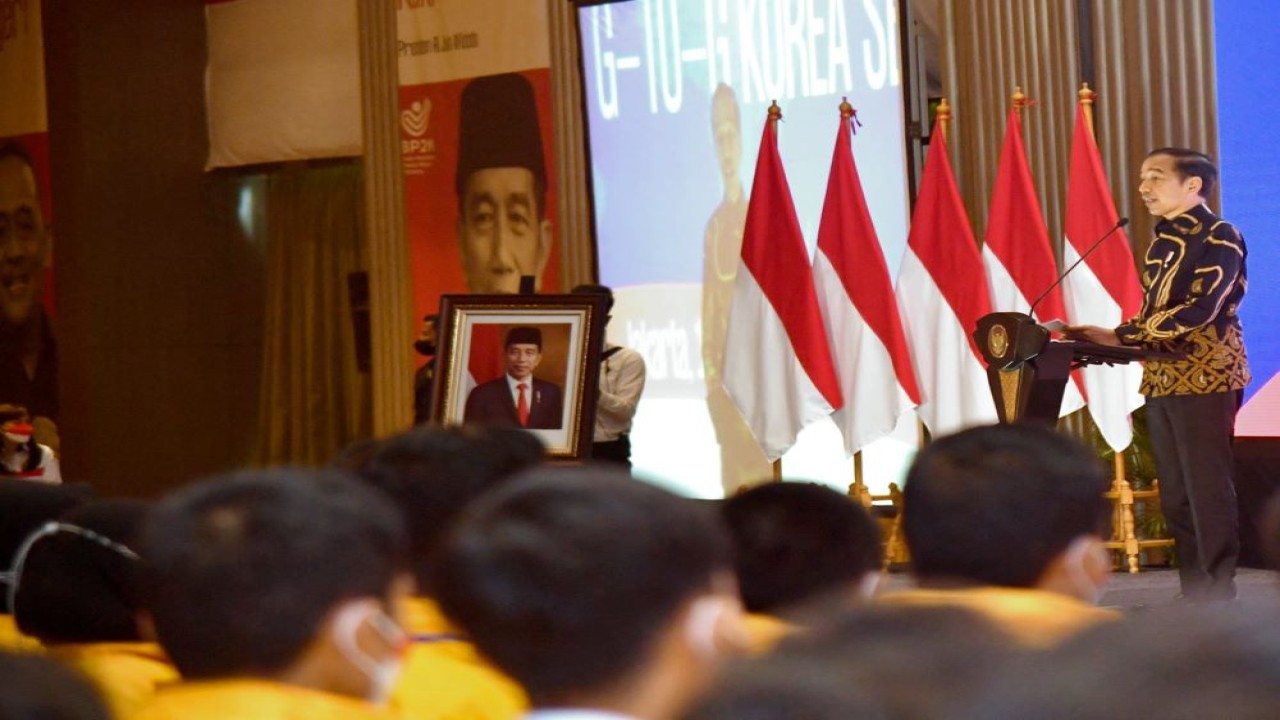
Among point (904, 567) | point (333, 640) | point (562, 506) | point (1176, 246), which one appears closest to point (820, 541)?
point (333, 640)

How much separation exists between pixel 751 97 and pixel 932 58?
168 cm

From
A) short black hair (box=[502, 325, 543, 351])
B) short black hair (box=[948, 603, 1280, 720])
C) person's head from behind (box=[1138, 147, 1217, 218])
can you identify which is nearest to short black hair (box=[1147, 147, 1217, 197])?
person's head from behind (box=[1138, 147, 1217, 218])

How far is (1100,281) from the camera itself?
231 inches

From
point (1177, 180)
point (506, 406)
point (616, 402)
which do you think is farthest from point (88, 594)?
point (616, 402)

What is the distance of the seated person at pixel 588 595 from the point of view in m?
1.20

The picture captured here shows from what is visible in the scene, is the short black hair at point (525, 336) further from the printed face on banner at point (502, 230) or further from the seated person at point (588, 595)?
the seated person at point (588, 595)

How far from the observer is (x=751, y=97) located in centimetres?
741

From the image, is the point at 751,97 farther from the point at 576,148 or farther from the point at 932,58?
the point at 932,58

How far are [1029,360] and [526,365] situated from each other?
1.49 m

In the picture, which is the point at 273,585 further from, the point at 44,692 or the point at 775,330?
the point at 775,330

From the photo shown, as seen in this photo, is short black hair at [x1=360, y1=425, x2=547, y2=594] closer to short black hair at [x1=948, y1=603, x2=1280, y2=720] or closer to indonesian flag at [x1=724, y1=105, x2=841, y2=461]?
short black hair at [x1=948, y1=603, x2=1280, y2=720]

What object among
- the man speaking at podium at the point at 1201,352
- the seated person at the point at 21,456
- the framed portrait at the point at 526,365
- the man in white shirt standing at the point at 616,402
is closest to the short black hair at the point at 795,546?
the man speaking at podium at the point at 1201,352

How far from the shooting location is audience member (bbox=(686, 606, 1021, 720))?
65 cm

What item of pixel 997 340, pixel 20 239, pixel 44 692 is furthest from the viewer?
pixel 20 239
